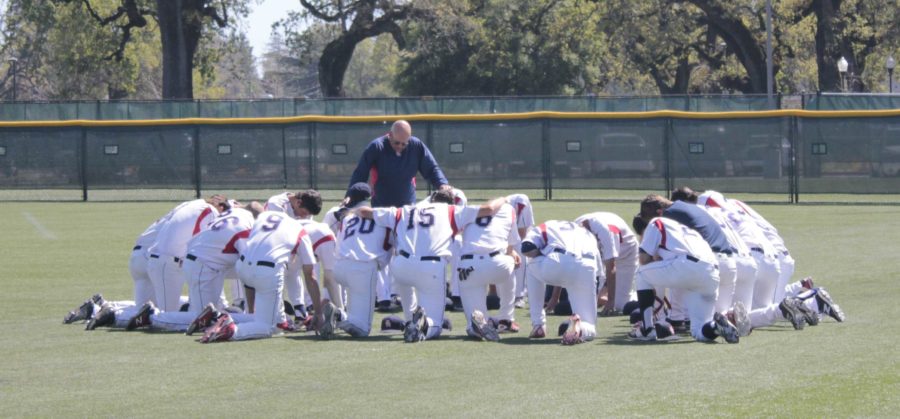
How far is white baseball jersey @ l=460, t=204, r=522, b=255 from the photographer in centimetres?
1135

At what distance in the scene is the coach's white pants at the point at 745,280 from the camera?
11336mm

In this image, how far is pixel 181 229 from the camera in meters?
12.3

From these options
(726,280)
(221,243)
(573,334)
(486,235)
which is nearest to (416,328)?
(486,235)

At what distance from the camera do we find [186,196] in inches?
1304

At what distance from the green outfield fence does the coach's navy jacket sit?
1641 cm

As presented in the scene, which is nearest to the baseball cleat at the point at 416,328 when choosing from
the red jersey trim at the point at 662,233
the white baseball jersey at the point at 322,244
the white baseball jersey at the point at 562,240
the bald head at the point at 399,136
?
the white baseball jersey at the point at 562,240

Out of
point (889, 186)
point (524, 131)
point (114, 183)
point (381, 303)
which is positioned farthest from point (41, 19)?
point (381, 303)

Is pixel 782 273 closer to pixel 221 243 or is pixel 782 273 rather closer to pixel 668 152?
pixel 221 243

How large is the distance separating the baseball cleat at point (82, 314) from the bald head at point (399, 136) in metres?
3.79

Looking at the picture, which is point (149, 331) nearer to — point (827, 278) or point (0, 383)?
point (0, 383)

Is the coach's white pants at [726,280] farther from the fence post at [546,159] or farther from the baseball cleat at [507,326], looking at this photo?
the fence post at [546,159]

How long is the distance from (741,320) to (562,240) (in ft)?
5.40

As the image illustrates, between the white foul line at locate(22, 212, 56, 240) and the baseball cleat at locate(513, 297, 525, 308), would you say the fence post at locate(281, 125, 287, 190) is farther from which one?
the baseball cleat at locate(513, 297, 525, 308)

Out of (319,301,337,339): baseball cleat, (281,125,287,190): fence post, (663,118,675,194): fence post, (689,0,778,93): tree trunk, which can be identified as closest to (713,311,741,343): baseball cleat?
(319,301,337,339): baseball cleat
